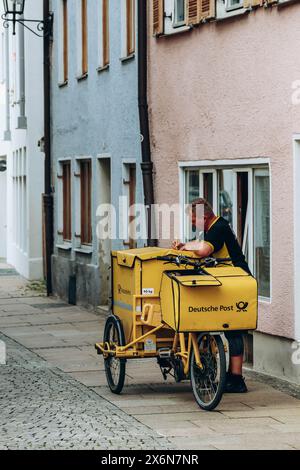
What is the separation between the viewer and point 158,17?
57.6 feet

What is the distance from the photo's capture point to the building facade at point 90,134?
19781 mm

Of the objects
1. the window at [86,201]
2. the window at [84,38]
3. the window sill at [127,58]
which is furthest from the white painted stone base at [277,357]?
the window at [84,38]

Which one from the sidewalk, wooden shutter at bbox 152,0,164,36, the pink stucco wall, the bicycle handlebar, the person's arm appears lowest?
the sidewalk

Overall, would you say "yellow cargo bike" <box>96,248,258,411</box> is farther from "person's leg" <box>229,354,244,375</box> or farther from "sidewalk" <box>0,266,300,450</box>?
"person's leg" <box>229,354,244,375</box>

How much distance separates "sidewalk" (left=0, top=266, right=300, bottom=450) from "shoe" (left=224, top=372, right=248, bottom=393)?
95 millimetres

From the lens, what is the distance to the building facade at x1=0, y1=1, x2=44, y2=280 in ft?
95.3

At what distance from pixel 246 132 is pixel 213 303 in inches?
133

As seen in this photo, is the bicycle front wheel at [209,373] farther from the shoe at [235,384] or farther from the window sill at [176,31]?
the window sill at [176,31]

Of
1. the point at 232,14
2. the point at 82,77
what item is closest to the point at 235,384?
the point at 232,14

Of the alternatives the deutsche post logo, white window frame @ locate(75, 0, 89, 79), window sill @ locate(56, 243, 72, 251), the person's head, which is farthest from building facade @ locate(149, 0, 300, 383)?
window sill @ locate(56, 243, 72, 251)

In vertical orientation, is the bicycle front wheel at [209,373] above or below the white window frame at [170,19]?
below

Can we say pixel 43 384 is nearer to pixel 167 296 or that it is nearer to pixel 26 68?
pixel 167 296

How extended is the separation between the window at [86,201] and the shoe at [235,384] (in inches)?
407

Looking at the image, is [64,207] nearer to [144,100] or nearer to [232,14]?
[144,100]
